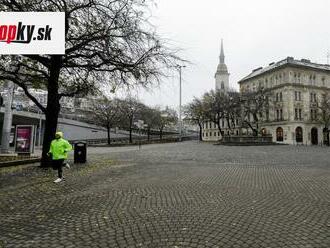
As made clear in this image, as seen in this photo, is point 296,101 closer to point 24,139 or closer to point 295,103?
point 295,103

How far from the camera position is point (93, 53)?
1474cm

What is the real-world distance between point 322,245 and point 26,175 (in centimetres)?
1118

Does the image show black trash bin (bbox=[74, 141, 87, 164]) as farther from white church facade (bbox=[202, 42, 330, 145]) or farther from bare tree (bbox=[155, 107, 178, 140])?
white church facade (bbox=[202, 42, 330, 145])

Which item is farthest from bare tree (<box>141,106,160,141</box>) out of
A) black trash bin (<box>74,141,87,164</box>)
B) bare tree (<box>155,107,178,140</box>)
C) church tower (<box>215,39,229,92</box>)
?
church tower (<box>215,39,229,92</box>)

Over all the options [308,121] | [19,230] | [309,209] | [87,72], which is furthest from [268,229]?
[308,121]

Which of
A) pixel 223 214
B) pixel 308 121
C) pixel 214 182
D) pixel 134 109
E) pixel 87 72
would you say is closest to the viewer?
pixel 223 214

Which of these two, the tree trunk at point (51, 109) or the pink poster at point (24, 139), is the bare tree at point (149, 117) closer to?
the pink poster at point (24, 139)

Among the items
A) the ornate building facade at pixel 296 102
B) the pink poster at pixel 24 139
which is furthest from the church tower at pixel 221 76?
the pink poster at pixel 24 139

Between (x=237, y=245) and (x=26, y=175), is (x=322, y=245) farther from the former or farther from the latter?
(x=26, y=175)

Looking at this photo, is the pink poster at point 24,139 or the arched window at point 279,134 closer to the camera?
the pink poster at point 24,139

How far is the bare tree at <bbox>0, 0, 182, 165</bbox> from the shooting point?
1398 centimetres

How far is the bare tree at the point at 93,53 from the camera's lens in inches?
550

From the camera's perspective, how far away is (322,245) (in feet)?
15.8

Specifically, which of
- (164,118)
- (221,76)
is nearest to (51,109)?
(164,118)
